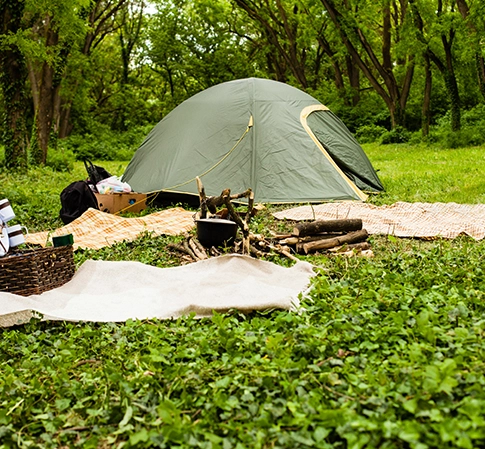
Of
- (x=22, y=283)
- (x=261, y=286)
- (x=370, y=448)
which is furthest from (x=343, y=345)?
(x=22, y=283)

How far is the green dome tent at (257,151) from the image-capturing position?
27.5 feet

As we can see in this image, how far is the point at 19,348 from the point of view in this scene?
329 centimetres

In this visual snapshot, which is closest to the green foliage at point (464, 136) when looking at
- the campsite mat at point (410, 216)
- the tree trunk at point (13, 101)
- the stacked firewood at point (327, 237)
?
the campsite mat at point (410, 216)

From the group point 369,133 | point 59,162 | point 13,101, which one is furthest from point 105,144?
point 13,101

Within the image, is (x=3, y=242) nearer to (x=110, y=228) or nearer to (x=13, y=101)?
(x=110, y=228)

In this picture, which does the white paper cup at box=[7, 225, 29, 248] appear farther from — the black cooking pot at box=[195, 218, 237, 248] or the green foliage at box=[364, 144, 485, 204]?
the green foliage at box=[364, 144, 485, 204]

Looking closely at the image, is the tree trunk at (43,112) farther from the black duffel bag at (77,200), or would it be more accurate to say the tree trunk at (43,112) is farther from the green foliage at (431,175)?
the green foliage at (431,175)

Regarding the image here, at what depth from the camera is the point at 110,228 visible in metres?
6.76

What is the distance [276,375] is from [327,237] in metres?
3.18

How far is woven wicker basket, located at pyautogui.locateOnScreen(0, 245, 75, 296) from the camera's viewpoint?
4086 millimetres

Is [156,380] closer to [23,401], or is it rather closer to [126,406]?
[126,406]

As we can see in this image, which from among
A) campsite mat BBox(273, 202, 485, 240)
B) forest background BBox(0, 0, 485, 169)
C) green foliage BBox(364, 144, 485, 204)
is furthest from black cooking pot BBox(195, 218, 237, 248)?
forest background BBox(0, 0, 485, 169)

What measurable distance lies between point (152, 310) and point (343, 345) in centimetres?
142

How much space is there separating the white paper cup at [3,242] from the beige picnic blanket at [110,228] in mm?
1488
